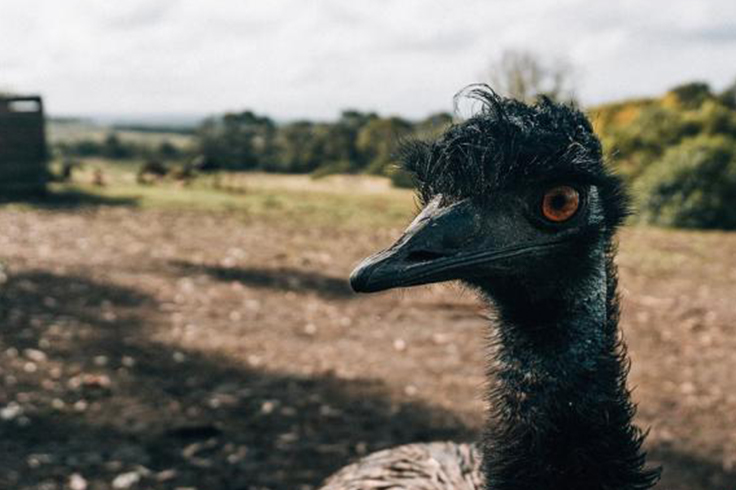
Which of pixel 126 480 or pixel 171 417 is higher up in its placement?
pixel 171 417

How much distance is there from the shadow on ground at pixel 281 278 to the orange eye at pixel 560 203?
6623 millimetres

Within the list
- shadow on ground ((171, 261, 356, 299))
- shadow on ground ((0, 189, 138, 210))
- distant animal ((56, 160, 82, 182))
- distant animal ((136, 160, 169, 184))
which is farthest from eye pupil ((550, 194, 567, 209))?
distant animal ((136, 160, 169, 184))

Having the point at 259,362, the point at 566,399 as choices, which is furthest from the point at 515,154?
the point at 259,362

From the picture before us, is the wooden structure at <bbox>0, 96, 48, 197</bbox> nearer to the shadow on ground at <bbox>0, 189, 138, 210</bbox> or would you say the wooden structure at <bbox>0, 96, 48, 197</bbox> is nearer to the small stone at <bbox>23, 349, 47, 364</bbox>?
the shadow on ground at <bbox>0, 189, 138, 210</bbox>

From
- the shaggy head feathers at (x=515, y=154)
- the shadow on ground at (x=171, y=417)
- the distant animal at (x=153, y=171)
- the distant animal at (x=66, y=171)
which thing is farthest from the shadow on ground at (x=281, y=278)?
the distant animal at (x=153, y=171)

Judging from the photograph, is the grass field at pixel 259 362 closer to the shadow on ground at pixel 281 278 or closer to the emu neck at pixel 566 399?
the shadow on ground at pixel 281 278

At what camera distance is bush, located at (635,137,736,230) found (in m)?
14.8

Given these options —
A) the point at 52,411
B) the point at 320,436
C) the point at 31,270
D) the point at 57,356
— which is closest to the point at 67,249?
the point at 31,270

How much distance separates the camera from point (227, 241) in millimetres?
11906

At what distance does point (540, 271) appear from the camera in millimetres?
2238

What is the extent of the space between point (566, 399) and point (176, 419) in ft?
12.5

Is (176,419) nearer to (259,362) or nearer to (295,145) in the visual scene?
(259,362)

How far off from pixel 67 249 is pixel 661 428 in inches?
310

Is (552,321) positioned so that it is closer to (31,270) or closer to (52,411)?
(52,411)
